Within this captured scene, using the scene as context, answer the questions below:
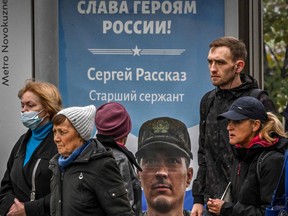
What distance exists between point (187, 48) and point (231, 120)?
1965 millimetres

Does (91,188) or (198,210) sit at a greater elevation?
(91,188)

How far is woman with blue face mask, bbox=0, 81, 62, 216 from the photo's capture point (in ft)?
24.6

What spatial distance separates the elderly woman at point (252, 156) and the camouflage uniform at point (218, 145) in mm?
419

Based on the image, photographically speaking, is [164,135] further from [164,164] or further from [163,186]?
[163,186]

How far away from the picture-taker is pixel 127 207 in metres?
6.36

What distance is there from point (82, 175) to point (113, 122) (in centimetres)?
88

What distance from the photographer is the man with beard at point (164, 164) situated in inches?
343

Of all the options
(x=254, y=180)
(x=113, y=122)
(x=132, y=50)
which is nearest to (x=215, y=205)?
(x=254, y=180)

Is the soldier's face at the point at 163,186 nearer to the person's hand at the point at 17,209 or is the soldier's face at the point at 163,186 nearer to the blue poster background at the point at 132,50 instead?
the blue poster background at the point at 132,50

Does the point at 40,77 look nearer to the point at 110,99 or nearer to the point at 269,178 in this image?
the point at 110,99

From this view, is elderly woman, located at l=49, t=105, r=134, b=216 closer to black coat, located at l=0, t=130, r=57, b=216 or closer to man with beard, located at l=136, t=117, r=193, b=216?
black coat, located at l=0, t=130, r=57, b=216

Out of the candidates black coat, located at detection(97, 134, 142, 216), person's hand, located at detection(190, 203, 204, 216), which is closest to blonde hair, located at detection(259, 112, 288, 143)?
black coat, located at detection(97, 134, 142, 216)

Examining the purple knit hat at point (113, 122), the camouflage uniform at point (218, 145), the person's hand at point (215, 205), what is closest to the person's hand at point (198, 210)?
the camouflage uniform at point (218, 145)

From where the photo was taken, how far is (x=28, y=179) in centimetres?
755
